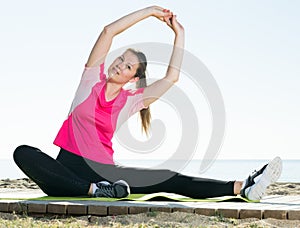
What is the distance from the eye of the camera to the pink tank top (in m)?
4.42

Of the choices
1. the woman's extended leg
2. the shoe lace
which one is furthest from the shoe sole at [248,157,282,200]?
the shoe lace

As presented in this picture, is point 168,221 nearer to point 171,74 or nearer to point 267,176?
point 267,176

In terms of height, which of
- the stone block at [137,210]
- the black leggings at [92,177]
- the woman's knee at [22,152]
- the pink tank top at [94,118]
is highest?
the pink tank top at [94,118]

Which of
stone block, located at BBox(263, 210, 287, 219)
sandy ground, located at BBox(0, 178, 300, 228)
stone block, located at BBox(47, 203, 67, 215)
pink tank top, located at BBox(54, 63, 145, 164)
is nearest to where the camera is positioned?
sandy ground, located at BBox(0, 178, 300, 228)

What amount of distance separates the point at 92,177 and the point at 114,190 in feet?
1.12

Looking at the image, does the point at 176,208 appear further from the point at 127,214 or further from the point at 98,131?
the point at 98,131

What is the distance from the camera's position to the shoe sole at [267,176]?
4082mm

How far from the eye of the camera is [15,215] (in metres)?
3.81

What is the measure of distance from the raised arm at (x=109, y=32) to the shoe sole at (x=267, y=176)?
1444mm

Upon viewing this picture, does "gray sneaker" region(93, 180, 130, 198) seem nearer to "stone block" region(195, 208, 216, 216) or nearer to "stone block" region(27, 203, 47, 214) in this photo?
"stone block" region(27, 203, 47, 214)

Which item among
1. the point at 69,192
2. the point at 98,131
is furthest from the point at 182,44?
the point at 69,192

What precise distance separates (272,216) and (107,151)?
56.5 inches

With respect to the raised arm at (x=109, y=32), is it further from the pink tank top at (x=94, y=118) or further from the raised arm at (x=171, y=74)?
the raised arm at (x=171, y=74)

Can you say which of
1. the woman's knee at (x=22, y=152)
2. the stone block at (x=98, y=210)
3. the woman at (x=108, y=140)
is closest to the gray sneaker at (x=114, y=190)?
the woman at (x=108, y=140)
